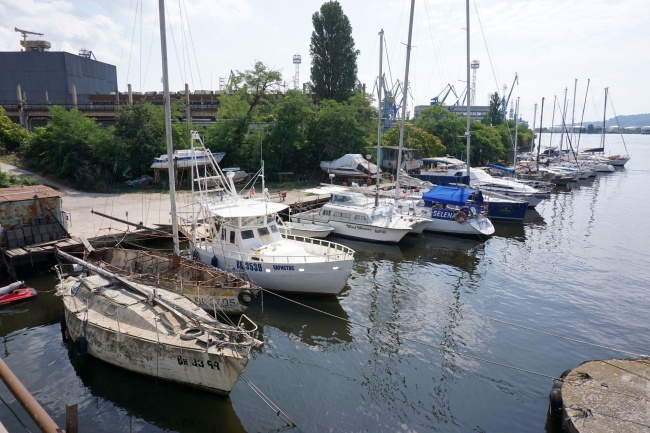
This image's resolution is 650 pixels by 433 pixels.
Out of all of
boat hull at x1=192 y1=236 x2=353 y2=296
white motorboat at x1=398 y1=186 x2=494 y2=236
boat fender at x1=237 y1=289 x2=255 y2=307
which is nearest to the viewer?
boat fender at x1=237 y1=289 x2=255 y2=307

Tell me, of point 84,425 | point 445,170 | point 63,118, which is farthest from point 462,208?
point 63,118

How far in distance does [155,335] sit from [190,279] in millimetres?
5542

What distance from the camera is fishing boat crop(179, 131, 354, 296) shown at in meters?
19.6

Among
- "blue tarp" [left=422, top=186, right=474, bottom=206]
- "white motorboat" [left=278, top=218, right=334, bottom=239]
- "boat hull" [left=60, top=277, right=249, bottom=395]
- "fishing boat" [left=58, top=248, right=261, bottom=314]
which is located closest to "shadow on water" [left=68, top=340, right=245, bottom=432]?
"boat hull" [left=60, top=277, right=249, bottom=395]

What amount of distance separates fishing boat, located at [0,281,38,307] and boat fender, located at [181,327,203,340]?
1138 cm

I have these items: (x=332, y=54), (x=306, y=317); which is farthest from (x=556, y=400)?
(x=332, y=54)

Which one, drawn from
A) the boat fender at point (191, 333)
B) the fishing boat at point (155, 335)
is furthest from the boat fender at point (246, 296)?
the boat fender at point (191, 333)

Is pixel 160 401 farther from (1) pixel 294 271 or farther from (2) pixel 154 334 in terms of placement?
(1) pixel 294 271

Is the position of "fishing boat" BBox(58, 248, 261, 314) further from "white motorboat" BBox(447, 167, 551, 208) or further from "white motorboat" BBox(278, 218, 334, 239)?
"white motorboat" BBox(447, 167, 551, 208)

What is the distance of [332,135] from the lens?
50500 millimetres

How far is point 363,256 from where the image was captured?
28.1 m

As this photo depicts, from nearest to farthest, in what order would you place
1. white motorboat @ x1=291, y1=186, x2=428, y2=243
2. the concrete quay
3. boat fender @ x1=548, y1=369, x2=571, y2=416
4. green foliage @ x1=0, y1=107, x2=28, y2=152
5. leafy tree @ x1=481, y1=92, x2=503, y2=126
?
the concrete quay → boat fender @ x1=548, y1=369, x2=571, y2=416 → white motorboat @ x1=291, y1=186, x2=428, y2=243 → green foliage @ x1=0, y1=107, x2=28, y2=152 → leafy tree @ x1=481, y1=92, x2=503, y2=126

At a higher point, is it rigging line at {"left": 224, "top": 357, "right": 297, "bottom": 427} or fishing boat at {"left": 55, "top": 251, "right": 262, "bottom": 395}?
fishing boat at {"left": 55, "top": 251, "right": 262, "bottom": 395}

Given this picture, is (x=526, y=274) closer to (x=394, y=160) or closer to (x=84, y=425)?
(x=84, y=425)
